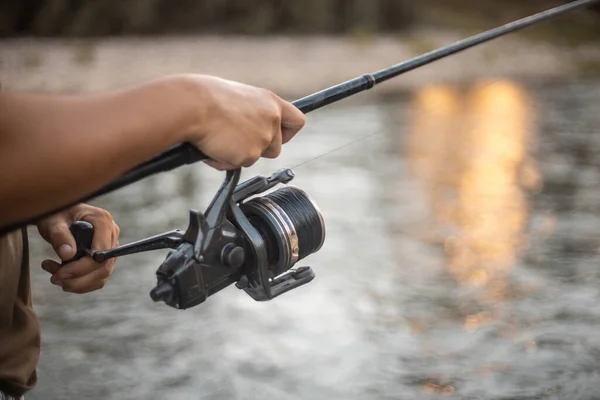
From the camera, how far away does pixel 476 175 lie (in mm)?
4918

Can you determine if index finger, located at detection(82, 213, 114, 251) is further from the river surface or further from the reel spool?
the river surface

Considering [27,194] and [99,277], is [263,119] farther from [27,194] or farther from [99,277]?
[99,277]

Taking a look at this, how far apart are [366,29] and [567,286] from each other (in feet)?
22.8

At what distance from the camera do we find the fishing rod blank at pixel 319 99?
91cm

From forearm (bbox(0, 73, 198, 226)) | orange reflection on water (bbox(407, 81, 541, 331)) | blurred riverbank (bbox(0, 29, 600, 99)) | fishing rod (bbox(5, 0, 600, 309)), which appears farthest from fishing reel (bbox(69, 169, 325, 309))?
blurred riverbank (bbox(0, 29, 600, 99))

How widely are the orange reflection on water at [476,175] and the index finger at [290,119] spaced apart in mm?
2153

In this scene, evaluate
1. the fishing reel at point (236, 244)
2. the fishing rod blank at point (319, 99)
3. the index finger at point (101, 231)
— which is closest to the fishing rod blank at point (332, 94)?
the fishing rod blank at point (319, 99)

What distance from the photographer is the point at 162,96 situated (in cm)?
85

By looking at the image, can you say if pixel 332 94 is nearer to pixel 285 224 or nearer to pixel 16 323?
pixel 285 224

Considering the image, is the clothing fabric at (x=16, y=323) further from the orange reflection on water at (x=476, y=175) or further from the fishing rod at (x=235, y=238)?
the orange reflection on water at (x=476, y=175)

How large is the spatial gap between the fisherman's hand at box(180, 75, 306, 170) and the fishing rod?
0.03 meters

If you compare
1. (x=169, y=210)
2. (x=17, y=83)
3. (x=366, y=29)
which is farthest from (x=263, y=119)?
(x=366, y=29)

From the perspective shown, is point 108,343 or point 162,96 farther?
point 108,343

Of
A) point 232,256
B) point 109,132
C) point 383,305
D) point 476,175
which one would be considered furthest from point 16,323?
point 476,175
